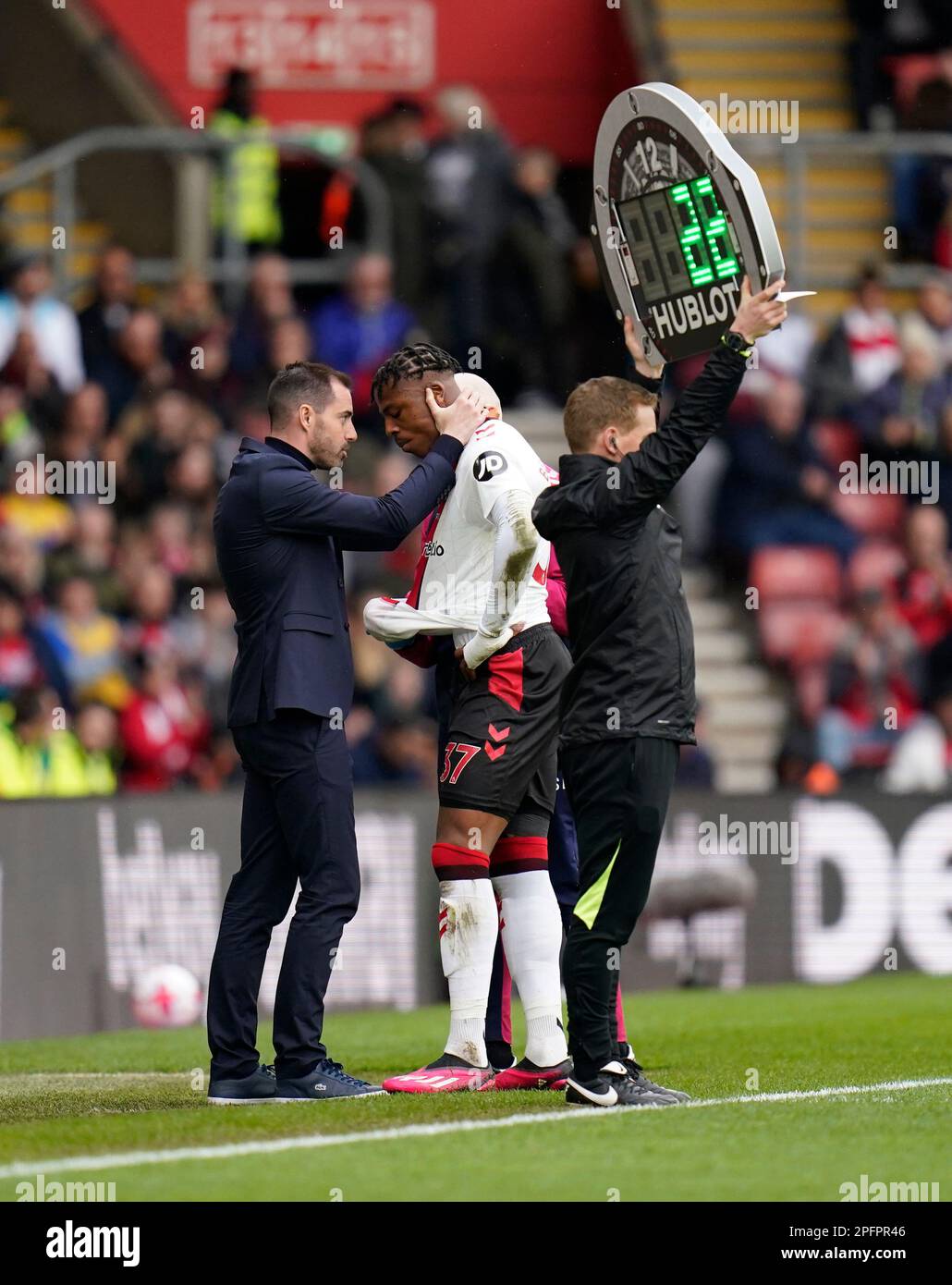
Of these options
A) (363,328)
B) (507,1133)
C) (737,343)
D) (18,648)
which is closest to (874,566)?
(363,328)

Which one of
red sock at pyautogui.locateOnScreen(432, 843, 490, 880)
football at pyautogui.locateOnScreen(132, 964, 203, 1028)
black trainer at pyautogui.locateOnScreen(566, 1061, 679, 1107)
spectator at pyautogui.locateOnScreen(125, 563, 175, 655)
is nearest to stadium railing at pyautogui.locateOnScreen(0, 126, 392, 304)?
spectator at pyautogui.locateOnScreen(125, 563, 175, 655)

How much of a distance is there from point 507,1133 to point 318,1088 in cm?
103

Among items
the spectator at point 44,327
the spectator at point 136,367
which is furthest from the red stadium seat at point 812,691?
the spectator at point 44,327

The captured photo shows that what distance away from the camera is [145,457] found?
1516 centimetres

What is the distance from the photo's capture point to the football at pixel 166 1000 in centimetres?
1177

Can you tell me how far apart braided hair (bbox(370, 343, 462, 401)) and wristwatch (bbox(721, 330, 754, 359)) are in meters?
A: 1.12

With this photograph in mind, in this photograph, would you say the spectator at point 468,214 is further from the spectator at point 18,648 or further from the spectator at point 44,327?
the spectator at point 18,648

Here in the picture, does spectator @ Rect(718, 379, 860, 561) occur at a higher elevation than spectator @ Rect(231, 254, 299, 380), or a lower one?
lower

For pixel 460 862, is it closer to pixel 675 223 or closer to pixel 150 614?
pixel 675 223

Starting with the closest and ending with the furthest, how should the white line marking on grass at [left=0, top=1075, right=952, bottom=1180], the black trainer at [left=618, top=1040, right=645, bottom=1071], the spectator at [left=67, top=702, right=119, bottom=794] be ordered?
the white line marking on grass at [left=0, top=1075, right=952, bottom=1180]
the black trainer at [left=618, top=1040, right=645, bottom=1071]
the spectator at [left=67, top=702, right=119, bottom=794]

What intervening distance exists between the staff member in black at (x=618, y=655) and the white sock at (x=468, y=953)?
1.80 ft

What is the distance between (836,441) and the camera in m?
16.5

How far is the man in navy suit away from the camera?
24.3 feet

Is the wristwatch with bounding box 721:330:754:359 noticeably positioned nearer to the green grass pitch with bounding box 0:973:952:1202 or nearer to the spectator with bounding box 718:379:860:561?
the green grass pitch with bounding box 0:973:952:1202
